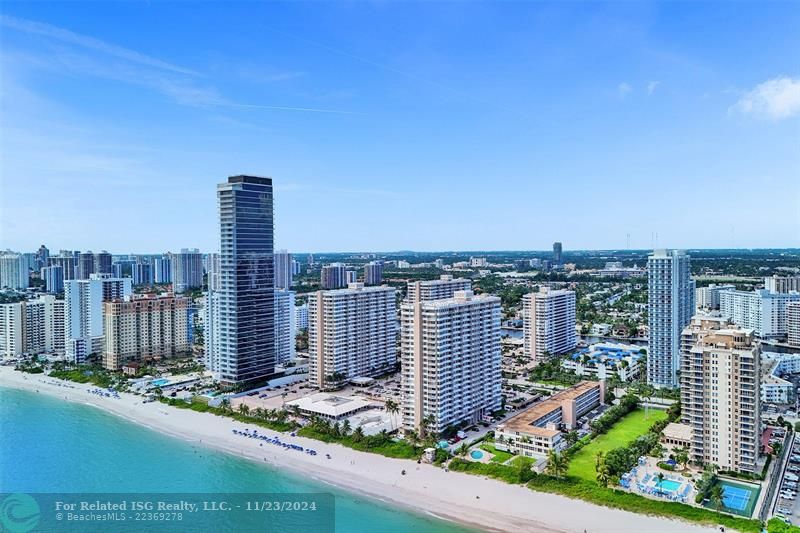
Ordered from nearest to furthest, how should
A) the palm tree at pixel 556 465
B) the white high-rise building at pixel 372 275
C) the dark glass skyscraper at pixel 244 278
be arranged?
the palm tree at pixel 556 465
the dark glass skyscraper at pixel 244 278
the white high-rise building at pixel 372 275

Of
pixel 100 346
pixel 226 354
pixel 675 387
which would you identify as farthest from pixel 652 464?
pixel 100 346

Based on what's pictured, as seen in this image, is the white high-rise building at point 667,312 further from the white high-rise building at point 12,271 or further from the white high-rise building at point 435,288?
the white high-rise building at point 12,271

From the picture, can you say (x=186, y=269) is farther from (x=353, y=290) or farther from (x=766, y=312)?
(x=766, y=312)

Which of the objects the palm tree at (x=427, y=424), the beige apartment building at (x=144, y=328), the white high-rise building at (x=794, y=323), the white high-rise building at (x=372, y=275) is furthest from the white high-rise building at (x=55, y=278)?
the white high-rise building at (x=794, y=323)

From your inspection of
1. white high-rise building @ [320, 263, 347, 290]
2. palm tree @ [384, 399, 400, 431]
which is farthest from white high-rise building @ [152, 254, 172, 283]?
palm tree @ [384, 399, 400, 431]

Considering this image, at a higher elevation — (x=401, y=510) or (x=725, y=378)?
(x=725, y=378)

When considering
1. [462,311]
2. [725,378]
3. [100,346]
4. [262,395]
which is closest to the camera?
[725,378]

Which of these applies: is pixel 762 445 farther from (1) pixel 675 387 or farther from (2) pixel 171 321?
(2) pixel 171 321

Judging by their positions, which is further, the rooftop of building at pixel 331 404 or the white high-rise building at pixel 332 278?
the white high-rise building at pixel 332 278
